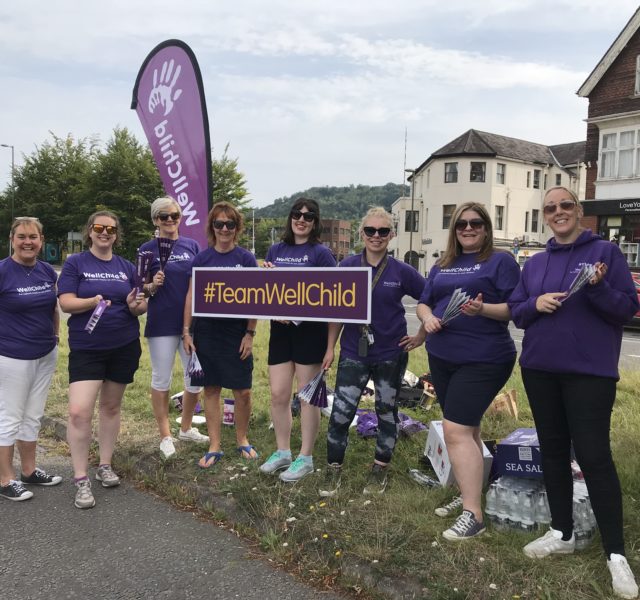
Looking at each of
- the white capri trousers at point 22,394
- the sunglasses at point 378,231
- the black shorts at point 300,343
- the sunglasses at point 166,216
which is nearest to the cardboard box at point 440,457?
the black shorts at point 300,343

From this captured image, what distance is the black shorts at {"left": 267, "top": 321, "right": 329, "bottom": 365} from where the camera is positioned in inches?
158

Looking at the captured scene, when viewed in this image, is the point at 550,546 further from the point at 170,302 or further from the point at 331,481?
the point at 170,302

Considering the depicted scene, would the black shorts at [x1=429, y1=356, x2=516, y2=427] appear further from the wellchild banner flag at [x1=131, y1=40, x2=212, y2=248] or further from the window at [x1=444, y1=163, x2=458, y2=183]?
the window at [x1=444, y1=163, x2=458, y2=183]

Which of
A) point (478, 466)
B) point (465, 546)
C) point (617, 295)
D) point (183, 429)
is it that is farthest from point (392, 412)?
→ point (183, 429)

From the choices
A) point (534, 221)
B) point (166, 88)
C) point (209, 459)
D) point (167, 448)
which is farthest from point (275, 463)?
point (534, 221)

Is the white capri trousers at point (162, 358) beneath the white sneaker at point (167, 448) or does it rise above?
above

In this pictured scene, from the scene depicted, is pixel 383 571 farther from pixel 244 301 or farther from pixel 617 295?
pixel 244 301

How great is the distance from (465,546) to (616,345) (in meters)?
1.29

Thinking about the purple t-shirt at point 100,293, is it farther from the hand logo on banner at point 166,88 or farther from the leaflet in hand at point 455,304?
the hand logo on banner at point 166,88

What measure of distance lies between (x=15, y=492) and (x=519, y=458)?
3.43m

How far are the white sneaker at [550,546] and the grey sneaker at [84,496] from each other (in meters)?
2.80

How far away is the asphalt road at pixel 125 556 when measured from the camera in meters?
2.89

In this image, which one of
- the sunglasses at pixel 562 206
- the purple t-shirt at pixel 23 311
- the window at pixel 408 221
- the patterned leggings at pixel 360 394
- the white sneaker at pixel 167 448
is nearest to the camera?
the sunglasses at pixel 562 206

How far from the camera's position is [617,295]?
262 cm
